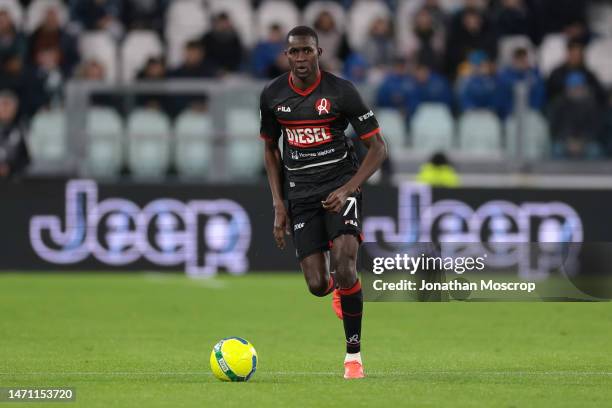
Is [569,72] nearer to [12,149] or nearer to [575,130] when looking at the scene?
[575,130]

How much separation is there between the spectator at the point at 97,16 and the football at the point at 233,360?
40.8ft

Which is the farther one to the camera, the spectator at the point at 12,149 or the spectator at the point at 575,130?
the spectator at the point at 575,130

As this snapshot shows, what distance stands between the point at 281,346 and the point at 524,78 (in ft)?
31.5

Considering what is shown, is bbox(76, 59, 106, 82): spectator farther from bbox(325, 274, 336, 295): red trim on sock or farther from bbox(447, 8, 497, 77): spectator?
bbox(325, 274, 336, 295): red trim on sock

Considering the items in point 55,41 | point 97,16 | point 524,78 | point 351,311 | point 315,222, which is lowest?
point 351,311

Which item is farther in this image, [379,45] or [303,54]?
[379,45]

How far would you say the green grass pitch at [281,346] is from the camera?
25.0ft

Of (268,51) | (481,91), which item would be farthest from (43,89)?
(481,91)

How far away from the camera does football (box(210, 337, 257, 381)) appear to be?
26.5 ft

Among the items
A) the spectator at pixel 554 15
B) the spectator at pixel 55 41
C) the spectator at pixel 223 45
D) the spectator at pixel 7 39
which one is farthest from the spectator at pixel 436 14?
the spectator at pixel 7 39

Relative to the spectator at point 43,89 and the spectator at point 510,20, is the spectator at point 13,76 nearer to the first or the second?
the spectator at point 43,89

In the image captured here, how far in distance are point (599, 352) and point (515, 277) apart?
1.14 m

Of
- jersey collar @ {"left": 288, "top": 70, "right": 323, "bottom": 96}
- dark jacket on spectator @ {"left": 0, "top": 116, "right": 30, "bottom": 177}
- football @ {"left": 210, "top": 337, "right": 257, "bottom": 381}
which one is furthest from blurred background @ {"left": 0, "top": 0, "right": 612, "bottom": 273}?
football @ {"left": 210, "top": 337, "right": 257, "bottom": 381}

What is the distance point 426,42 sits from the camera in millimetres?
19703
